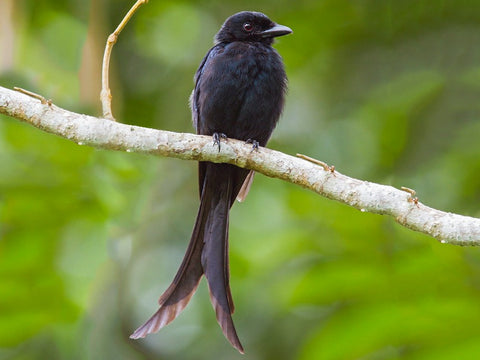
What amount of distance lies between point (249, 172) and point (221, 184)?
0.17 meters

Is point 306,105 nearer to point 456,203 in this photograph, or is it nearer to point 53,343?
point 456,203

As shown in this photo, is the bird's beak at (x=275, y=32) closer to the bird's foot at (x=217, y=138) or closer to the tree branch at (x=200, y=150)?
the bird's foot at (x=217, y=138)

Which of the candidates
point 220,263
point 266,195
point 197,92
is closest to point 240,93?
point 197,92

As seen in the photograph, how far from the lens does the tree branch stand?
2824 millimetres

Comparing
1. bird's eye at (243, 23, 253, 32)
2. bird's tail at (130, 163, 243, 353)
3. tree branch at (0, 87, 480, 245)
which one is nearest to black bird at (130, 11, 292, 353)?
bird's tail at (130, 163, 243, 353)

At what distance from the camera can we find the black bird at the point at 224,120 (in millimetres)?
3473

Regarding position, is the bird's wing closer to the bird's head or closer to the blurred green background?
the bird's head

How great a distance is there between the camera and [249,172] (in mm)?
3762

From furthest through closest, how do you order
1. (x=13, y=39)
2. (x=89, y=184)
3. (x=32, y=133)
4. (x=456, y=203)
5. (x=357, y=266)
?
(x=13, y=39) → (x=32, y=133) → (x=89, y=184) → (x=456, y=203) → (x=357, y=266)

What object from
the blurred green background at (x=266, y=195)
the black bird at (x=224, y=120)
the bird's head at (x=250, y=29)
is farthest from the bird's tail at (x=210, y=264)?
the bird's head at (x=250, y=29)

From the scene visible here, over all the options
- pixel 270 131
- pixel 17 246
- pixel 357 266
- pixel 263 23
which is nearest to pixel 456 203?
pixel 357 266

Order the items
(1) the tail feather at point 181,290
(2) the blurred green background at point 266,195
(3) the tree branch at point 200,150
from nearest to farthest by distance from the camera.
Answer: (2) the blurred green background at point 266,195, (3) the tree branch at point 200,150, (1) the tail feather at point 181,290

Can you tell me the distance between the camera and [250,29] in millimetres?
3941

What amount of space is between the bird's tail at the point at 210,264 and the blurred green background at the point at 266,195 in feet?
0.66
